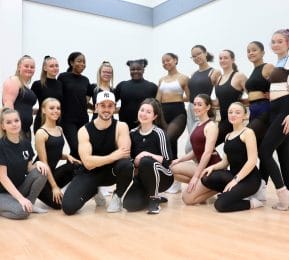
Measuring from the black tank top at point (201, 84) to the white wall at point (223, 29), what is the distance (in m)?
1.21

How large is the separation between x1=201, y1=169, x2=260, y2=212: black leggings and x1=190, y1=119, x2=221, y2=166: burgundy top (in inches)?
8.9

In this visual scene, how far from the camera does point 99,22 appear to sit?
6.12 meters

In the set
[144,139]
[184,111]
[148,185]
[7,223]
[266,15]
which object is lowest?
[7,223]

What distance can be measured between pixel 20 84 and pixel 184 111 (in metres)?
1.60

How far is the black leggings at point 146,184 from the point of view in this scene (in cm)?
271

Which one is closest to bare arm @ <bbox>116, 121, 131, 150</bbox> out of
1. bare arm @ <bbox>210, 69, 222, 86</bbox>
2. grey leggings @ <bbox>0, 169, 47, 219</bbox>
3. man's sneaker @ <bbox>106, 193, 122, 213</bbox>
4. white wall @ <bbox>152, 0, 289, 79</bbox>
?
man's sneaker @ <bbox>106, 193, 122, 213</bbox>

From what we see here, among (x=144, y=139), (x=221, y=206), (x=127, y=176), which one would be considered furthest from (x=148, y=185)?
(x=221, y=206)

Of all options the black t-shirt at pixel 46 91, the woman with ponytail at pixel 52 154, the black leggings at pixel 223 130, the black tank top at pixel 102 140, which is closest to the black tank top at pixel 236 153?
the black leggings at pixel 223 130

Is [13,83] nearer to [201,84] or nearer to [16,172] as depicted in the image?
[16,172]

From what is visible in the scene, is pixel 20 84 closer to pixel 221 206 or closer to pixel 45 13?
pixel 221 206

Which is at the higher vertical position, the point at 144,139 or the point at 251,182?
the point at 144,139

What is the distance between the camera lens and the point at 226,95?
3.25 metres

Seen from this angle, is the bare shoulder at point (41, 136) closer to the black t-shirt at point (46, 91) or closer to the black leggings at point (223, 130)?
the black t-shirt at point (46, 91)

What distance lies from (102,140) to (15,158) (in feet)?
2.08
